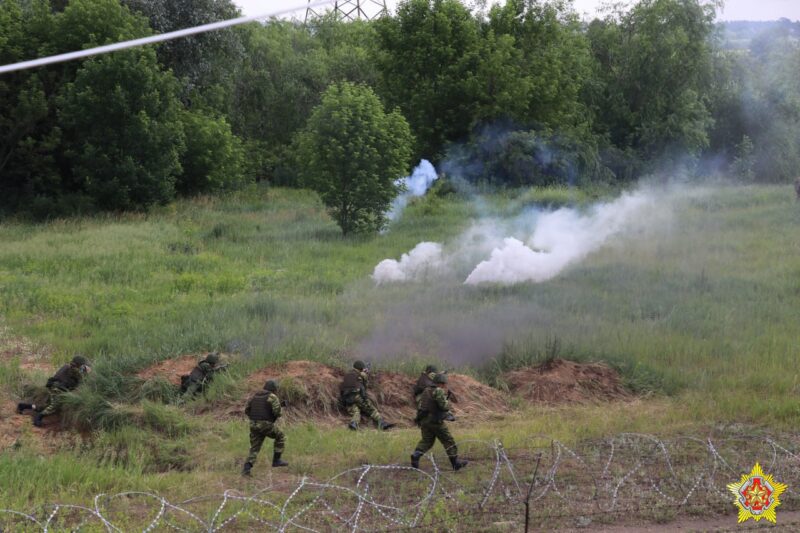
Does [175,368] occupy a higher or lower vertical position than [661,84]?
lower

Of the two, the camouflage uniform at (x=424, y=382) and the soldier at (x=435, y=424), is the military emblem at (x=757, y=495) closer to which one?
the soldier at (x=435, y=424)

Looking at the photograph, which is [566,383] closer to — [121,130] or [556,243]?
[556,243]

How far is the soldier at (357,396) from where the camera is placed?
13195 mm

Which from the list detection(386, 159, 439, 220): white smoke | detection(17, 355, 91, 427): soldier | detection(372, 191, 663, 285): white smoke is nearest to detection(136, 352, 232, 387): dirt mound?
detection(17, 355, 91, 427): soldier

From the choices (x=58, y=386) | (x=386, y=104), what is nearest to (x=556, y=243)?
(x=58, y=386)

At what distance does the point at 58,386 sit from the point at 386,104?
106 feet

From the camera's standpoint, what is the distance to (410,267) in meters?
21.5

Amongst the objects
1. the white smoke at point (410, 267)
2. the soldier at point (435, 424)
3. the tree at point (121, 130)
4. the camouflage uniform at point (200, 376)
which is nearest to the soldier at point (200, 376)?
the camouflage uniform at point (200, 376)

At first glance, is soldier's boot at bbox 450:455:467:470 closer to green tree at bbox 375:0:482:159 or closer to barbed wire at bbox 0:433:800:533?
barbed wire at bbox 0:433:800:533

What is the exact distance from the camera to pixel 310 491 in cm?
1010

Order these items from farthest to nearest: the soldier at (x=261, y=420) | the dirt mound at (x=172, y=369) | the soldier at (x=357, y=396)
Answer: the dirt mound at (x=172, y=369)
the soldier at (x=357, y=396)
the soldier at (x=261, y=420)

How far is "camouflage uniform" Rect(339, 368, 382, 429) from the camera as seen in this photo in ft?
43.4

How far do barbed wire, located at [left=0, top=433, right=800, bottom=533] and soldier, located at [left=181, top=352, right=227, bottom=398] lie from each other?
3.60 m

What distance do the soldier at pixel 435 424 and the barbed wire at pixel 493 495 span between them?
22cm
